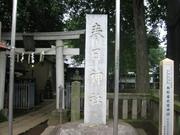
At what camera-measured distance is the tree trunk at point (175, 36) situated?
46.7ft

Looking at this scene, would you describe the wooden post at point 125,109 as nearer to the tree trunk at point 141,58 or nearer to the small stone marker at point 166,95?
the tree trunk at point 141,58

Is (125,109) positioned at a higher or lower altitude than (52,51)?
lower

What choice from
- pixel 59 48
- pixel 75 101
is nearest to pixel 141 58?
pixel 59 48

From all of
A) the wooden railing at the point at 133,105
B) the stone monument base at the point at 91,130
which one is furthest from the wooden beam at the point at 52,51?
the stone monument base at the point at 91,130

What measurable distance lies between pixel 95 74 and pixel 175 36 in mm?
5360

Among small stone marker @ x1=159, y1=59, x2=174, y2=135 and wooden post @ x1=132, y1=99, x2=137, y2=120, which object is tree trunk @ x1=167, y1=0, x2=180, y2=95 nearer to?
wooden post @ x1=132, y1=99, x2=137, y2=120

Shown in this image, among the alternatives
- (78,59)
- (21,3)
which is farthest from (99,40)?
(78,59)

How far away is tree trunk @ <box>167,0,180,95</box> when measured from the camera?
560 inches

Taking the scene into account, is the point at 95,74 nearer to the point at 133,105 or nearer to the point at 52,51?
the point at 133,105

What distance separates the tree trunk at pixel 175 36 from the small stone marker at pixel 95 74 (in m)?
3.50

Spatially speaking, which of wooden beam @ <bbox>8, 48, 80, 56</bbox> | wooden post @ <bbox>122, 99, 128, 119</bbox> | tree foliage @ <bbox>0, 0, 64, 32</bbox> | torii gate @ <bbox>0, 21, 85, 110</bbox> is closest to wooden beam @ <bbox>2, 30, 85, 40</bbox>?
torii gate @ <bbox>0, 21, 85, 110</bbox>

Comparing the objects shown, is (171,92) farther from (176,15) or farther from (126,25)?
(126,25)

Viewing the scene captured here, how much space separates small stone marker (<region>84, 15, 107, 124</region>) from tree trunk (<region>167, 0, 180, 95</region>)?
3.50 metres

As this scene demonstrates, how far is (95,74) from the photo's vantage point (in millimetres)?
11094
